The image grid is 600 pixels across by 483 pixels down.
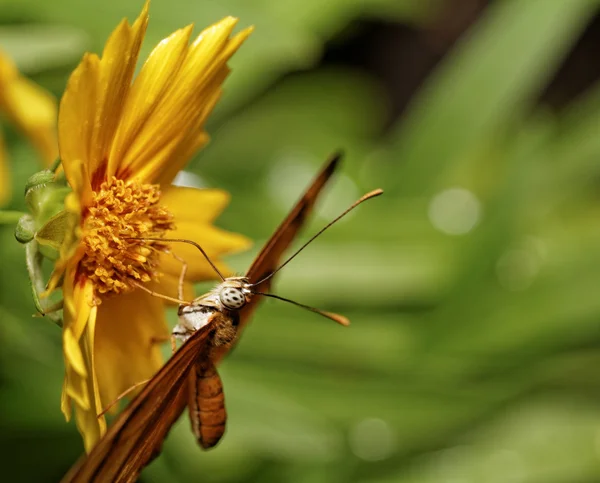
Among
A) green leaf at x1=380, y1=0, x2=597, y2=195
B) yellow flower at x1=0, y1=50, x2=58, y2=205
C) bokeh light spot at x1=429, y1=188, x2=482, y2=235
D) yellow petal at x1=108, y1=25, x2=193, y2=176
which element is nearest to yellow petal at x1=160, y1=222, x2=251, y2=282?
yellow petal at x1=108, y1=25, x2=193, y2=176

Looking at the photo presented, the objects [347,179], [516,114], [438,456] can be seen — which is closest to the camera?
[438,456]

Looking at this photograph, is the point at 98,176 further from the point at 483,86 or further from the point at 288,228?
the point at 483,86

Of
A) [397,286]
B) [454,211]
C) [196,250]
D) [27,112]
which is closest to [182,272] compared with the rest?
[196,250]

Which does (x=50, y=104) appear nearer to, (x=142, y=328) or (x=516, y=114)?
(x=142, y=328)

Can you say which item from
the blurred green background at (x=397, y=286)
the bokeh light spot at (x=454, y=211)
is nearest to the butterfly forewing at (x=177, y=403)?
the blurred green background at (x=397, y=286)

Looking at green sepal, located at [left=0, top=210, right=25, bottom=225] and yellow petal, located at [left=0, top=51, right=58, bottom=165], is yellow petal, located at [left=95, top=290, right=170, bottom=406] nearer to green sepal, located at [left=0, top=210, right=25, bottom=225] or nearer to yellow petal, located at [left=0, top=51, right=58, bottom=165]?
green sepal, located at [left=0, top=210, right=25, bottom=225]

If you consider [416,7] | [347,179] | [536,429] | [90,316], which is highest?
[416,7]

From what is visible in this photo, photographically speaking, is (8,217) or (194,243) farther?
(194,243)

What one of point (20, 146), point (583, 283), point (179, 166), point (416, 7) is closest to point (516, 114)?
point (416, 7)
